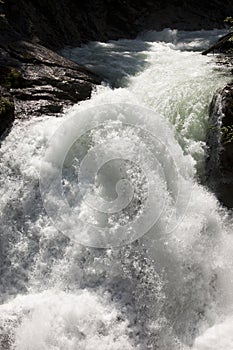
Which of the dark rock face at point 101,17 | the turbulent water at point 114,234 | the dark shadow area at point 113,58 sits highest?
the dark rock face at point 101,17

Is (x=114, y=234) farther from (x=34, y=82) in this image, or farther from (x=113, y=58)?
(x=113, y=58)

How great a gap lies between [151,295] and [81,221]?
5.63 feet

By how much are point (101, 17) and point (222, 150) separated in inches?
495

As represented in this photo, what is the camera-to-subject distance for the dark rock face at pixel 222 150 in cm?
823

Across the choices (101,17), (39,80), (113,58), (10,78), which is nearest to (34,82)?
(39,80)

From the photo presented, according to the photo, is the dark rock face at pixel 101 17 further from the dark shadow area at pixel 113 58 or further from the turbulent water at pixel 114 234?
the turbulent water at pixel 114 234

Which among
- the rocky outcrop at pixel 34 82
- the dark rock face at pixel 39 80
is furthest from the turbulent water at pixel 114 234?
the dark rock face at pixel 39 80

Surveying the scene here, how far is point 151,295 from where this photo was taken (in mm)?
6504

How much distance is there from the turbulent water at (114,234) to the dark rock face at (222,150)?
0.21 meters

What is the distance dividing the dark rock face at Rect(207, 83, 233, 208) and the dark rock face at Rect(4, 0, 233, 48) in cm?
670

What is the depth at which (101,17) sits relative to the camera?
18.6 metres

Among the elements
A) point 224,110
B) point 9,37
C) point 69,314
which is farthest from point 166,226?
point 9,37

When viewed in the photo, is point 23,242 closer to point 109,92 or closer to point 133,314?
point 133,314

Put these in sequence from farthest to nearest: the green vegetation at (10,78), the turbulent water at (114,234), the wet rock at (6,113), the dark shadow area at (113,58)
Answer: the dark shadow area at (113,58) < the green vegetation at (10,78) < the wet rock at (6,113) < the turbulent water at (114,234)
